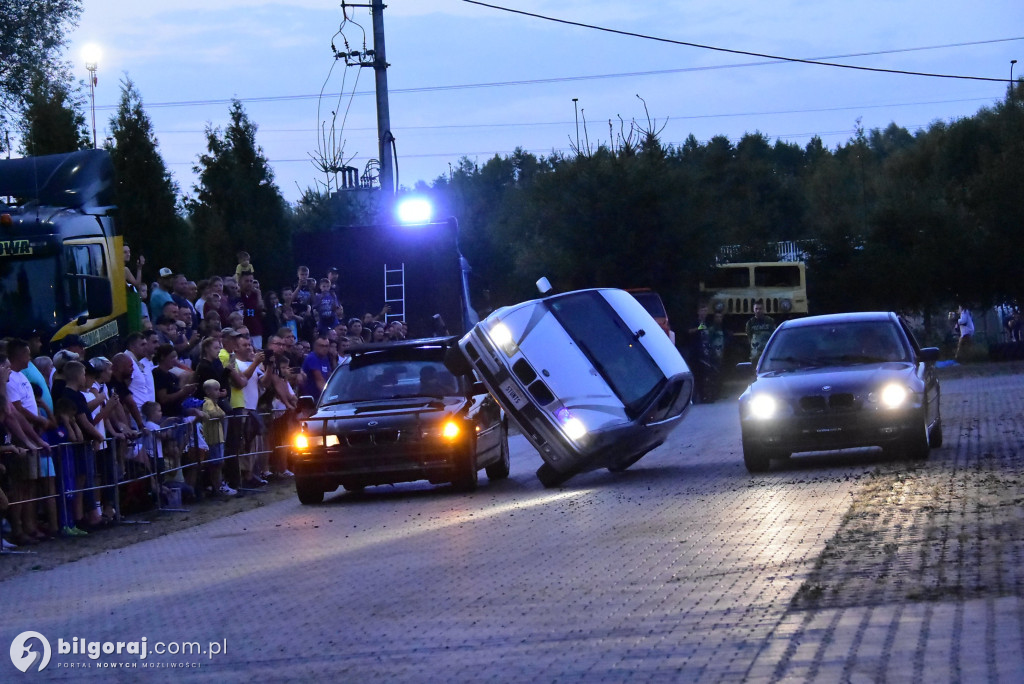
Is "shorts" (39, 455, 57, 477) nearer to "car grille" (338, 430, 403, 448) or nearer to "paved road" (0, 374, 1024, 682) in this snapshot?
"paved road" (0, 374, 1024, 682)

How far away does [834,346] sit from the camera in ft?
59.4

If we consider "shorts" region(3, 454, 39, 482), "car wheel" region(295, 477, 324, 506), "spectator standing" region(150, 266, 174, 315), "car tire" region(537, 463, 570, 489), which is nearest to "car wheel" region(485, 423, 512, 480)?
"car tire" region(537, 463, 570, 489)

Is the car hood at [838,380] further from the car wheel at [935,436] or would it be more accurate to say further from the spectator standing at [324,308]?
the spectator standing at [324,308]

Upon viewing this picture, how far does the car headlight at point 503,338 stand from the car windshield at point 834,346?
297cm

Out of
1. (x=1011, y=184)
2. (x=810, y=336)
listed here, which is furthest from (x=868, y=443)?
(x=1011, y=184)

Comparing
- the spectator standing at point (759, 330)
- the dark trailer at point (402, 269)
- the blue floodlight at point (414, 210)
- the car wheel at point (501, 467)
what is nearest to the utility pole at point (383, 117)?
the blue floodlight at point (414, 210)

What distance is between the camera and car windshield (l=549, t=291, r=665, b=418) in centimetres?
1738

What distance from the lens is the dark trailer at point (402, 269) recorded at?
26297 millimetres

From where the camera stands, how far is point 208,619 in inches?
379

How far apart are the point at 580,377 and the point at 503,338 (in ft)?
3.13

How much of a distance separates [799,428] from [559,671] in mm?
9653

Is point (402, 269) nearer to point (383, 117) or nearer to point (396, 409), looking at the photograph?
point (383, 117)

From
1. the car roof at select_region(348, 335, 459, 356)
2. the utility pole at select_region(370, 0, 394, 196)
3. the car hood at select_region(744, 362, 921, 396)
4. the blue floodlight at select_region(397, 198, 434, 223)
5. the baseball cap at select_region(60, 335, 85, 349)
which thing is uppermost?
the utility pole at select_region(370, 0, 394, 196)

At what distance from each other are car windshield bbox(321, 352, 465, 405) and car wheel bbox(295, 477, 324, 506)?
1.18 meters
